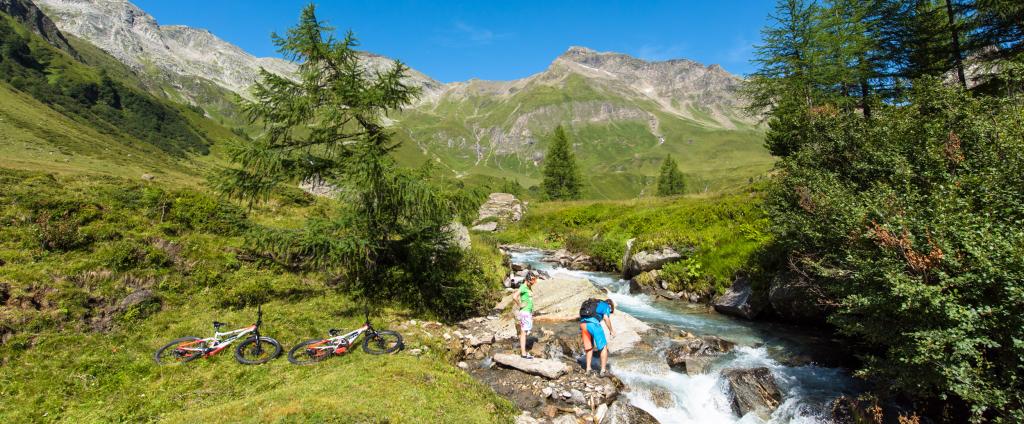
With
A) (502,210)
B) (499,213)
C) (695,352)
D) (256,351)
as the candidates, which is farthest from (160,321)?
(502,210)

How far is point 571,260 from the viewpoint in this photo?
105ft

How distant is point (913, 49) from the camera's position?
23.1m

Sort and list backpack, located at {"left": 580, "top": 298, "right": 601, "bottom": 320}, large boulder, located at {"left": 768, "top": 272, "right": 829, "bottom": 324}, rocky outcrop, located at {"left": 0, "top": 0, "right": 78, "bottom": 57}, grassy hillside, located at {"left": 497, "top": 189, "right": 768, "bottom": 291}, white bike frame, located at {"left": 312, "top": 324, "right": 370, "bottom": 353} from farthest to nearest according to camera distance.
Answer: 1. rocky outcrop, located at {"left": 0, "top": 0, "right": 78, "bottom": 57}
2. grassy hillside, located at {"left": 497, "top": 189, "right": 768, "bottom": 291}
3. large boulder, located at {"left": 768, "top": 272, "right": 829, "bottom": 324}
4. backpack, located at {"left": 580, "top": 298, "right": 601, "bottom": 320}
5. white bike frame, located at {"left": 312, "top": 324, "right": 370, "bottom": 353}

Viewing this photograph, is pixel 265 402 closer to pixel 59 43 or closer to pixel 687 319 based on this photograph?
pixel 687 319

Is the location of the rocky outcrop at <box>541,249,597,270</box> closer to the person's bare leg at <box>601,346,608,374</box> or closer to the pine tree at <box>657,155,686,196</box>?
the person's bare leg at <box>601,346,608,374</box>

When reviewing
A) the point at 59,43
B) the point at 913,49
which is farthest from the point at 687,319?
the point at 59,43

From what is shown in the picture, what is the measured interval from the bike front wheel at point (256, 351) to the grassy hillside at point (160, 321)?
0.25 meters

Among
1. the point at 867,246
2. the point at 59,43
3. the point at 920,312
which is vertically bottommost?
the point at 920,312

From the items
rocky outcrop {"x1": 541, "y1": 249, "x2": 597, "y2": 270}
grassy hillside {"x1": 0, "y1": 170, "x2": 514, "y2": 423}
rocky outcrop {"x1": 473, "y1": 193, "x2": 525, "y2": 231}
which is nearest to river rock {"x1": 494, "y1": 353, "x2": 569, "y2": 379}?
grassy hillside {"x1": 0, "y1": 170, "x2": 514, "y2": 423}

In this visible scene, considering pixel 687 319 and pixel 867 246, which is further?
pixel 687 319

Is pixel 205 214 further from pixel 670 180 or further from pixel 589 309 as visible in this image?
pixel 670 180

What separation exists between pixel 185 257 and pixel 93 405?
826 cm

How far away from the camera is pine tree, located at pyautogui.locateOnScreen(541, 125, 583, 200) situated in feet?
228

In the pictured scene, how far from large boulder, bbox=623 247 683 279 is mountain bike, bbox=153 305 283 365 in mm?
18456
